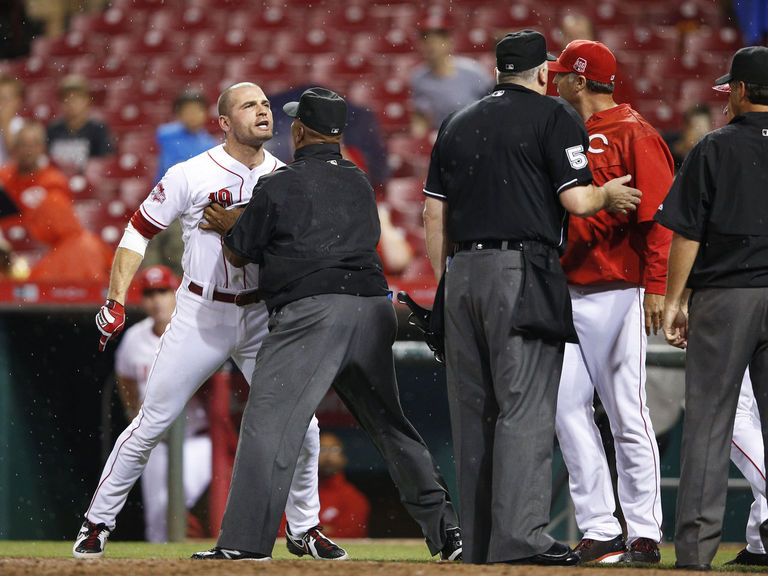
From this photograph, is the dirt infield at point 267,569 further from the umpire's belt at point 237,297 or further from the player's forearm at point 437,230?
the umpire's belt at point 237,297

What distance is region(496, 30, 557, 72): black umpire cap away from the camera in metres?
3.38

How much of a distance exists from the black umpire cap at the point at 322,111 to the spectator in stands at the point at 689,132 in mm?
4394

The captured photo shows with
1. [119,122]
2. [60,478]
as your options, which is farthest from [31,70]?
[60,478]

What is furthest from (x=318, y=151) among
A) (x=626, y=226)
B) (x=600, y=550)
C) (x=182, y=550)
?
(x=182, y=550)

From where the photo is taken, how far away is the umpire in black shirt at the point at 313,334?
11.2 ft

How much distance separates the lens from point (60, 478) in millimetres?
5988

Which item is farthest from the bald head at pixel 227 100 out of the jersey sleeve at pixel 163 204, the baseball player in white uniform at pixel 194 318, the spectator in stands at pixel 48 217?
the spectator in stands at pixel 48 217

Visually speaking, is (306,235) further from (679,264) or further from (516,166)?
(679,264)

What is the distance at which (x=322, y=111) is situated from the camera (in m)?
3.68

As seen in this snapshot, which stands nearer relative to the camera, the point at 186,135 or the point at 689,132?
the point at 689,132

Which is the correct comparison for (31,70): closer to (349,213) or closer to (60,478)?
(60,478)

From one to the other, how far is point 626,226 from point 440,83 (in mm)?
5314

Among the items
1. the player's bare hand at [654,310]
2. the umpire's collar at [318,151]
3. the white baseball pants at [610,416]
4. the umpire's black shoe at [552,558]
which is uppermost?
the umpire's collar at [318,151]

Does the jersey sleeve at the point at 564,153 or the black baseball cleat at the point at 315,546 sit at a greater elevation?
the jersey sleeve at the point at 564,153
